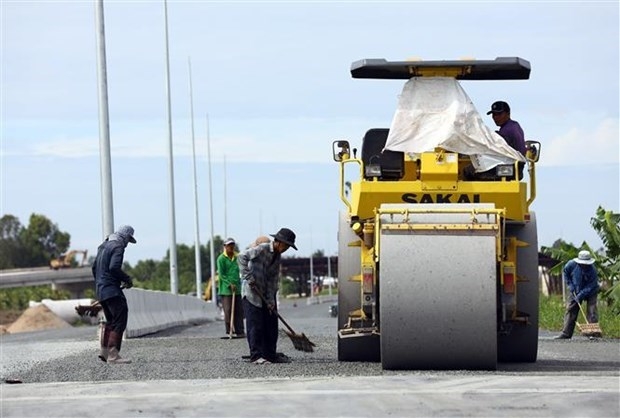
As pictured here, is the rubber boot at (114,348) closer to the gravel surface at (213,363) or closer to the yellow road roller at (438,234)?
the gravel surface at (213,363)

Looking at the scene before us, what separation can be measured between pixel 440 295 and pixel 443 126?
238 cm

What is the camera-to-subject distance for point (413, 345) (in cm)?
1358

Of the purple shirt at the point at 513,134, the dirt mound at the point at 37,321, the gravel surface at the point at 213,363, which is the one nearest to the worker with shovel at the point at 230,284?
the gravel surface at the point at 213,363

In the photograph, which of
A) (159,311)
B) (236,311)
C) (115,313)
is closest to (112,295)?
(115,313)

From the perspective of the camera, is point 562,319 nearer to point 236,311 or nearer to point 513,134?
point 236,311

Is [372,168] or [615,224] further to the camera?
[615,224]

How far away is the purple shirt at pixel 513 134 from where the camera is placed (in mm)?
15391

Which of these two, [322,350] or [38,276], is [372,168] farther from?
[38,276]

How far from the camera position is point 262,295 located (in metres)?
16.1

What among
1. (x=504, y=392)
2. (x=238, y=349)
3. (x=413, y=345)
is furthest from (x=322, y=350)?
(x=504, y=392)

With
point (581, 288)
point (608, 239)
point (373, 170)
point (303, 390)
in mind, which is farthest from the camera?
point (608, 239)

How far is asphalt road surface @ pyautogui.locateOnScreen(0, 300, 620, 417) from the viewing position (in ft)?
34.2

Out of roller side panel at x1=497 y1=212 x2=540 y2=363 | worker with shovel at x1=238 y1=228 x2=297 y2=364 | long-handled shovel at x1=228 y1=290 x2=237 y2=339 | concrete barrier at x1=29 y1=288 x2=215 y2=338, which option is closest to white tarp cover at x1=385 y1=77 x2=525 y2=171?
roller side panel at x1=497 y1=212 x2=540 y2=363

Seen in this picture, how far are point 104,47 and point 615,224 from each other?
1014 centimetres
